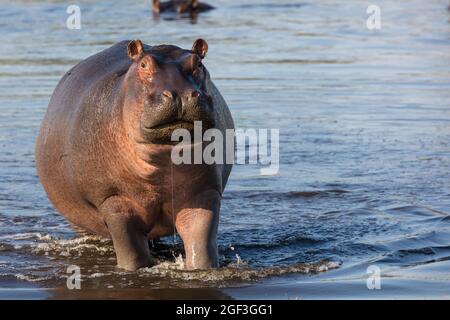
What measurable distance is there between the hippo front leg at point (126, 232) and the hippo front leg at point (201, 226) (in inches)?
10.7

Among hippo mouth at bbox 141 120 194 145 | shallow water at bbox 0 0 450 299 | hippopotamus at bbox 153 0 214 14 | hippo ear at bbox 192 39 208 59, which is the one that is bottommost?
shallow water at bbox 0 0 450 299

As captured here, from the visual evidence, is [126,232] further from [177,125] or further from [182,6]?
[182,6]

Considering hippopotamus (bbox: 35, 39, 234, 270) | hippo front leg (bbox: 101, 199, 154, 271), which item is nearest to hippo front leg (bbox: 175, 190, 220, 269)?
hippopotamus (bbox: 35, 39, 234, 270)

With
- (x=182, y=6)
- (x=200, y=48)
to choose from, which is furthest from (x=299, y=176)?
(x=182, y=6)

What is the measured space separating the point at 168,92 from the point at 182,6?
18871 millimetres

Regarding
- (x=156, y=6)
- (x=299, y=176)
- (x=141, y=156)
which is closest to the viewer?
(x=141, y=156)

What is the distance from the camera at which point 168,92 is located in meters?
5.82

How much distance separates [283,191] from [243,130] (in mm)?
2356

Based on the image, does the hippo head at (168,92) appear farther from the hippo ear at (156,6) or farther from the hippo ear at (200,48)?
the hippo ear at (156,6)

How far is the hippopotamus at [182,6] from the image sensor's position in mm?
23984

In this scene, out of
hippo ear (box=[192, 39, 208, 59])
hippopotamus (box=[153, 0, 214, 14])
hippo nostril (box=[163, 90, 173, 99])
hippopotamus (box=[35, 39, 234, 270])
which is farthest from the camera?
hippopotamus (box=[153, 0, 214, 14])

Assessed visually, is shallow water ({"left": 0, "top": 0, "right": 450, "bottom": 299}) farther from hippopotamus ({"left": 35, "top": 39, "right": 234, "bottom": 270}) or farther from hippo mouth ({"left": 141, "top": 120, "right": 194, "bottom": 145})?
hippo mouth ({"left": 141, "top": 120, "right": 194, "bottom": 145})

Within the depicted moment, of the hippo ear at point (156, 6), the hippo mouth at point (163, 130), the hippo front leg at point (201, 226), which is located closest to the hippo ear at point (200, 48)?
the hippo mouth at point (163, 130)

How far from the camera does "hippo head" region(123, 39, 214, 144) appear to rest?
5.79 metres
